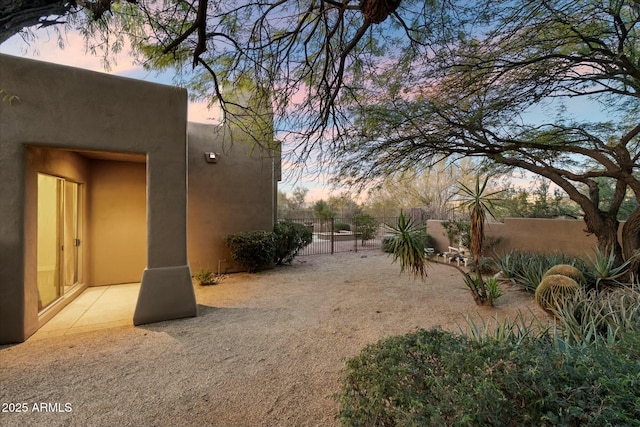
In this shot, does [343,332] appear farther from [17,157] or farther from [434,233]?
[434,233]

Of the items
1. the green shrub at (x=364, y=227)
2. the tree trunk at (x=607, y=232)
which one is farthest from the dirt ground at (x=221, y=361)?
the green shrub at (x=364, y=227)

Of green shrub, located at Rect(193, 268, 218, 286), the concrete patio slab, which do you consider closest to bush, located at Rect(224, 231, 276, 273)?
green shrub, located at Rect(193, 268, 218, 286)

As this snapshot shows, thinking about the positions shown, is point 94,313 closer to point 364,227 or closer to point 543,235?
point 543,235

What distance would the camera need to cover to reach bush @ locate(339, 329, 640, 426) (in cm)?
115

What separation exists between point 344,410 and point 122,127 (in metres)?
4.89

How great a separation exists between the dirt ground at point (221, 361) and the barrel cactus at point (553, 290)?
54cm

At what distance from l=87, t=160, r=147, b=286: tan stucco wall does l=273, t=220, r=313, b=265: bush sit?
3.82 m

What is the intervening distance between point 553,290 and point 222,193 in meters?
7.86

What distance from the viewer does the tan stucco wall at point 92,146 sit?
12.2 feet

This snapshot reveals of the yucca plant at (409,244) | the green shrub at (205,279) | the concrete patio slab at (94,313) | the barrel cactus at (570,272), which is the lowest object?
the concrete patio slab at (94,313)

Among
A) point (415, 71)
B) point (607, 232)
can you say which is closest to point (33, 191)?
point (415, 71)

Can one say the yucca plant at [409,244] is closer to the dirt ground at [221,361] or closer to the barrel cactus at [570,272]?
the dirt ground at [221,361]

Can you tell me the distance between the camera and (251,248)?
26.6 feet

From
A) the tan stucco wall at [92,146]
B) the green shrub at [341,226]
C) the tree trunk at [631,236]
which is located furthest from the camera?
the green shrub at [341,226]
